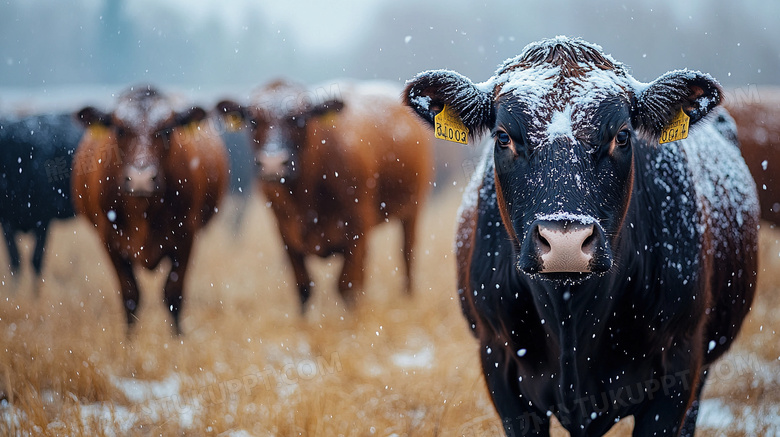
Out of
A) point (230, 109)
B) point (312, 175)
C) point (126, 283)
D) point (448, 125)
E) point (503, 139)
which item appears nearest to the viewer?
point (503, 139)

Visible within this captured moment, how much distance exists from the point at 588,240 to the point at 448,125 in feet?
2.51

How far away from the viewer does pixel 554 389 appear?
2141 millimetres

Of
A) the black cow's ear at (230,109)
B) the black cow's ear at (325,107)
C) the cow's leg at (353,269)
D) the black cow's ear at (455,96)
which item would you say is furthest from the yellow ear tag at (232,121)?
the black cow's ear at (455,96)

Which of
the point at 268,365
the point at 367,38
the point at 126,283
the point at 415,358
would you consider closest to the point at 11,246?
the point at 126,283

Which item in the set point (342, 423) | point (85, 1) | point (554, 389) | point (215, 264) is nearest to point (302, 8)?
point (85, 1)

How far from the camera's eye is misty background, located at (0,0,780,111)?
6.78 meters

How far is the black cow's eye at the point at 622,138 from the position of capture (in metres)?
1.92

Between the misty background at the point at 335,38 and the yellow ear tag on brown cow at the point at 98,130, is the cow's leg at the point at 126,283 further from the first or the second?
the misty background at the point at 335,38

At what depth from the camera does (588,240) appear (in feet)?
5.55

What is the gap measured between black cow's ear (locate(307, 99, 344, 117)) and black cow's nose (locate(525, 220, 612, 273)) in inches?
158

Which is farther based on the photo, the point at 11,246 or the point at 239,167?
the point at 239,167

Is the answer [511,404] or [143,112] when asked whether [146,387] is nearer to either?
[143,112]

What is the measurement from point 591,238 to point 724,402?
252 centimetres

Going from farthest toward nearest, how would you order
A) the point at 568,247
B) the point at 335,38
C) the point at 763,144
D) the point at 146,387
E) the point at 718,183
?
the point at 335,38 → the point at 763,144 → the point at 146,387 → the point at 718,183 → the point at 568,247
